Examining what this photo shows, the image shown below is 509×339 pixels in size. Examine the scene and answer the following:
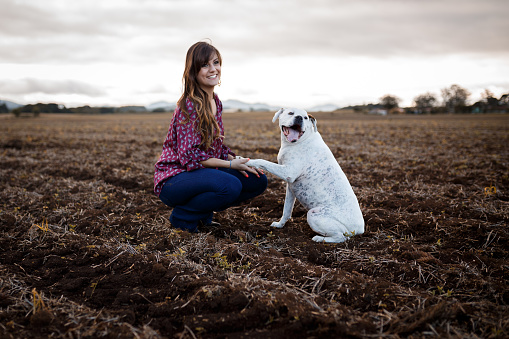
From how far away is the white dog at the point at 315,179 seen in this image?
4203mm

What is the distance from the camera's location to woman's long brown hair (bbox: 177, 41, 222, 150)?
4.29 metres

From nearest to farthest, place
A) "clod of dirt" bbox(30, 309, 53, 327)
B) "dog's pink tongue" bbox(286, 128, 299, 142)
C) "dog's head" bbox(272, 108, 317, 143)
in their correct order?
1. "clod of dirt" bbox(30, 309, 53, 327)
2. "dog's head" bbox(272, 108, 317, 143)
3. "dog's pink tongue" bbox(286, 128, 299, 142)

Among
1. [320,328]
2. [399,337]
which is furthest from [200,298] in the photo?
[399,337]

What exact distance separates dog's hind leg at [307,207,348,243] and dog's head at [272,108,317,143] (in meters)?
0.98

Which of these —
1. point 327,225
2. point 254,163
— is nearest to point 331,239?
point 327,225

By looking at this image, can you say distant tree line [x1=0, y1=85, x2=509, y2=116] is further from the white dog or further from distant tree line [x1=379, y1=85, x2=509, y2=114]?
the white dog

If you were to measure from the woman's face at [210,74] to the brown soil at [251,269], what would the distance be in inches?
79.4

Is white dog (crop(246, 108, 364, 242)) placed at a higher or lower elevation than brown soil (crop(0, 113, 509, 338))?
higher

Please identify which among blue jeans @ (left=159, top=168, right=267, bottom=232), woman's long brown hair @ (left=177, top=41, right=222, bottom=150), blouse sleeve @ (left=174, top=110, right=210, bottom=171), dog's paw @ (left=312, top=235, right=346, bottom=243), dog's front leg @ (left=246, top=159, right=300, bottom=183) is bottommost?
dog's paw @ (left=312, top=235, right=346, bottom=243)

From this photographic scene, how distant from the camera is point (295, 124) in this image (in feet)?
14.1

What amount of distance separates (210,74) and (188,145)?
98 centimetres

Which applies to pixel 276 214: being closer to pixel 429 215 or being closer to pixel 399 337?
pixel 429 215

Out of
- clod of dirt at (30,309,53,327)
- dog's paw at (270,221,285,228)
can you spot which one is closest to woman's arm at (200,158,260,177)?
dog's paw at (270,221,285,228)

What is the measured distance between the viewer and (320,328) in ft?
8.17
